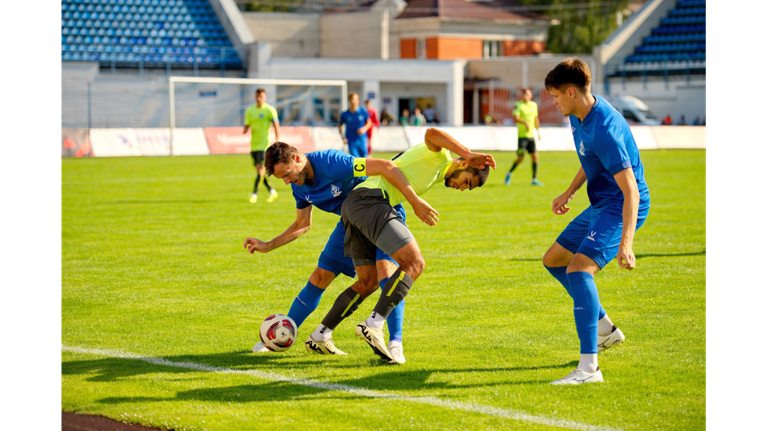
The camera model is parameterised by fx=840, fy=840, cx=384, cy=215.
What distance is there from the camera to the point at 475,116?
189 ft

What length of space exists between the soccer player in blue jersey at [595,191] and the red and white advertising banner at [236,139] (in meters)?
24.9

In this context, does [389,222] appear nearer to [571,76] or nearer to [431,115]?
[571,76]

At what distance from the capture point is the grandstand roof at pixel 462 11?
65.1m

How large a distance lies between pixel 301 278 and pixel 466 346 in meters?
2.86

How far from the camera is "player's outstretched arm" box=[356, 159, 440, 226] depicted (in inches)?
203

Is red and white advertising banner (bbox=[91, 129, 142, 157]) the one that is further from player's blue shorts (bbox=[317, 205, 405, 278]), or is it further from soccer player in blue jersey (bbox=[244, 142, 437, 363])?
player's blue shorts (bbox=[317, 205, 405, 278])

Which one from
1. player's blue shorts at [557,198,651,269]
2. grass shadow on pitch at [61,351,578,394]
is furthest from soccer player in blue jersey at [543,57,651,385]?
grass shadow on pitch at [61,351,578,394]

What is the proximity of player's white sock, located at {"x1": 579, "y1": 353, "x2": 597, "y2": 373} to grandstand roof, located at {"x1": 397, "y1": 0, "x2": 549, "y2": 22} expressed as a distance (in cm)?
6061

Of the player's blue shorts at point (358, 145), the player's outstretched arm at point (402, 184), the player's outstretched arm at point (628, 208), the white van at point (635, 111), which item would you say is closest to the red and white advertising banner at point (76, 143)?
the player's blue shorts at point (358, 145)

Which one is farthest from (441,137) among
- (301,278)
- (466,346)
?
(301,278)

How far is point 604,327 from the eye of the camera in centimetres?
555

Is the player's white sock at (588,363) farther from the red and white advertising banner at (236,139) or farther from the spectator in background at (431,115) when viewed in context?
the spectator in background at (431,115)

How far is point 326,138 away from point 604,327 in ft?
85.8
